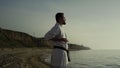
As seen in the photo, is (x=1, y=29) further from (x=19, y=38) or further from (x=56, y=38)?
(x=56, y=38)

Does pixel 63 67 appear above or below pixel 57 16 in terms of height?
below

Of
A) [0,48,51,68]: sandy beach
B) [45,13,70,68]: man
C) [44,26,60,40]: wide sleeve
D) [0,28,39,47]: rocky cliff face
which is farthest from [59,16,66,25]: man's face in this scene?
[0,28,39,47]: rocky cliff face

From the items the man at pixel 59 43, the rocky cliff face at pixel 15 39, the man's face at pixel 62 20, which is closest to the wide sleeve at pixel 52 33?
the man at pixel 59 43

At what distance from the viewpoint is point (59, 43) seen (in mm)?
5738

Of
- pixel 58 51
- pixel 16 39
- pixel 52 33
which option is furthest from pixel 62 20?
pixel 16 39

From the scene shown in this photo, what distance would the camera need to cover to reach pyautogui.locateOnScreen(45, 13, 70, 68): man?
5645 mm

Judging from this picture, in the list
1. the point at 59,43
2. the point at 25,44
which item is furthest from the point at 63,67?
the point at 25,44

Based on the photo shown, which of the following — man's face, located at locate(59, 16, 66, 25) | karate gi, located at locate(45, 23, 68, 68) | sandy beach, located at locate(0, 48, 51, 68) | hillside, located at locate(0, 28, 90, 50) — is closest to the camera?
karate gi, located at locate(45, 23, 68, 68)

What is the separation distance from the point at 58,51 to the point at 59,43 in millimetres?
166

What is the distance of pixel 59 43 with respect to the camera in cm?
574

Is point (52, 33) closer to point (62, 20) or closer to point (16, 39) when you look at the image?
point (62, 20)

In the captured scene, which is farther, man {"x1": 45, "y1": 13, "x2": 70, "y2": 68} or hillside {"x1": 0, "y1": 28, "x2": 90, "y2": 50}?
hillside {"x1": 0, "y1": 28, "x2": 90, "y2": 50}

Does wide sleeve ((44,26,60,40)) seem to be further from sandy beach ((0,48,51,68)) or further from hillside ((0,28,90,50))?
hillside ((0,28,90,50))

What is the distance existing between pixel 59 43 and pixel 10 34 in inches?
6203
